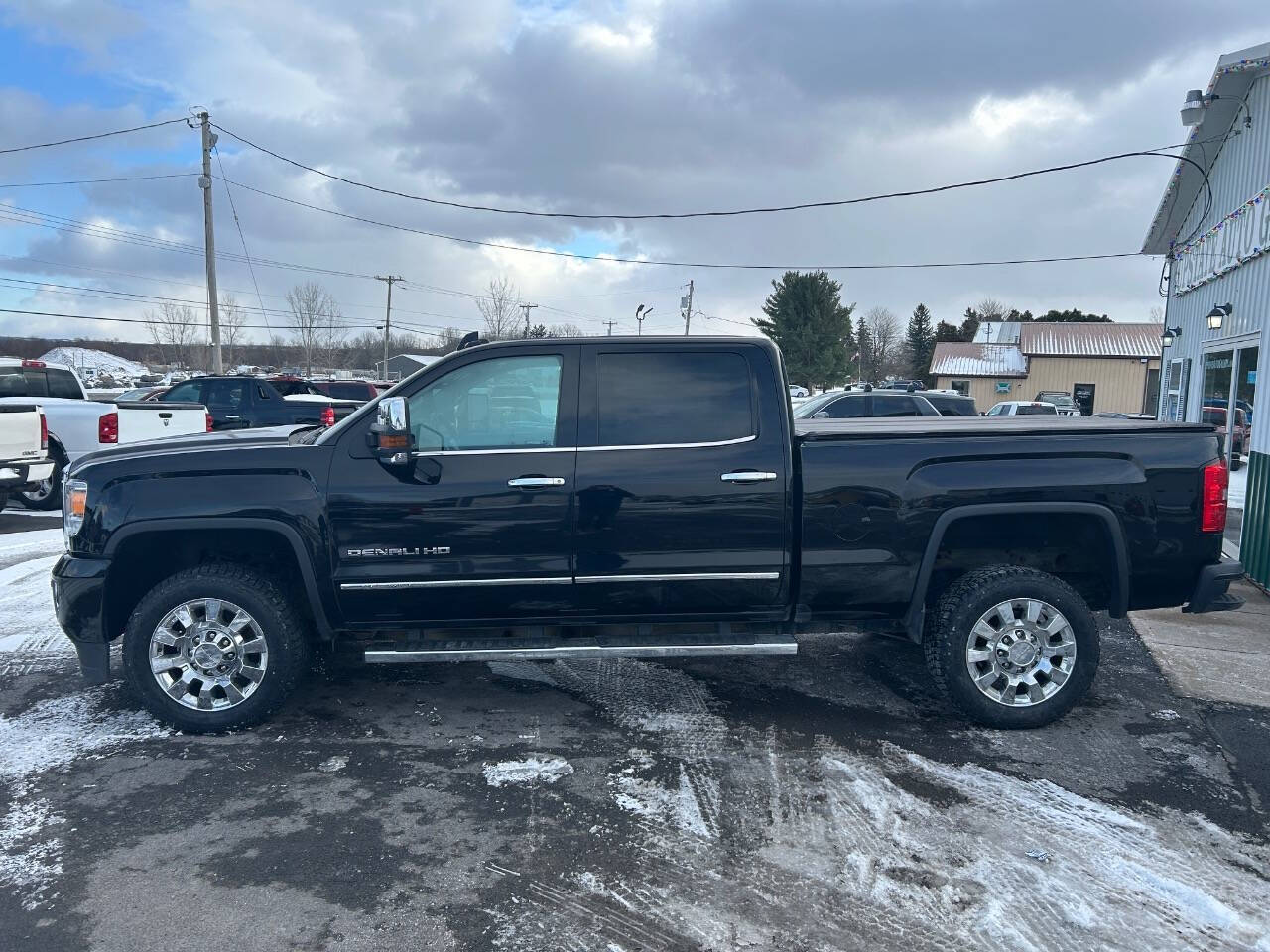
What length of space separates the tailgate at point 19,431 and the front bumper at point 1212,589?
10.7 m

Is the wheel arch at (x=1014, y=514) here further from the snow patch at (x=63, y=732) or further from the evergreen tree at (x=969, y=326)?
the evergreen tree at (x=969, y=326)

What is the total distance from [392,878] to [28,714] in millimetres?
2776

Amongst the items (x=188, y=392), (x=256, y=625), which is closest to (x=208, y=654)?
(x=256, y=625)

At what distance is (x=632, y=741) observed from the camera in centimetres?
442

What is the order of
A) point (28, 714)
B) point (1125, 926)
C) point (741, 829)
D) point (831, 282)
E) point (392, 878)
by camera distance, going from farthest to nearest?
point (831, 282) → point (28, 714) → point (741, 829) → point (392, 878) → point (1125, 926)

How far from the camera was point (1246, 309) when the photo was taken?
13086 mm

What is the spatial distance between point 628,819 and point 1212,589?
3265mm

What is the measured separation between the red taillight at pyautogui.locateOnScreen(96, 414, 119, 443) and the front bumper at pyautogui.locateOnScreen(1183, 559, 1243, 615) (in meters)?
11.6

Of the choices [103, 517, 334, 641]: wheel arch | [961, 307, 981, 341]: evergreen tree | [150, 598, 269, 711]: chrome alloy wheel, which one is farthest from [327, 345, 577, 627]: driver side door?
[961, 307, 981, 341]: evergreen tree

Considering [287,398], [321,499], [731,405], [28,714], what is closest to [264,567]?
[321,499]

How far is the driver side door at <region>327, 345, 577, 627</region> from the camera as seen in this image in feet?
14.4

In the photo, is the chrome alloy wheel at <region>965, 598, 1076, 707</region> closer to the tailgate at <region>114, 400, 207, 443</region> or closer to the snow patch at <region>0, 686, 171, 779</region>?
the snow patch at <region>0, 686, 171, 779</region>

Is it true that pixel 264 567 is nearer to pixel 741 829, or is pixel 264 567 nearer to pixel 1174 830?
pixel 741 829

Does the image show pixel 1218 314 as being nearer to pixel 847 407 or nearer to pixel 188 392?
pixel 847 407
